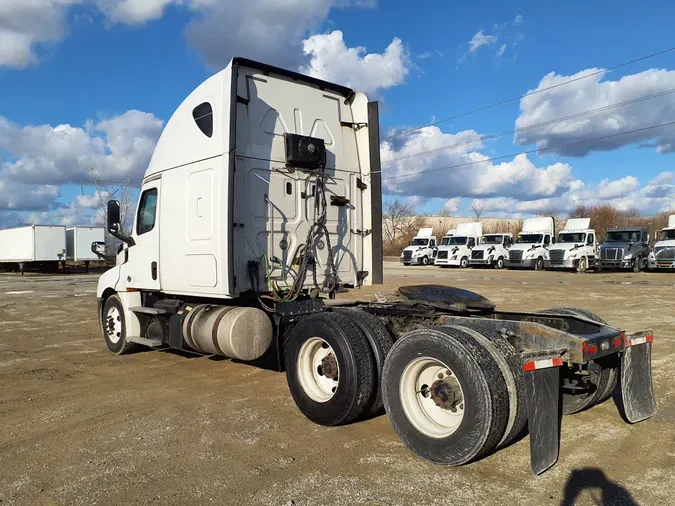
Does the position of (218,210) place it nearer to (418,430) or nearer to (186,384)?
(186,384)

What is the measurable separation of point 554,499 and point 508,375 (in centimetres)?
84

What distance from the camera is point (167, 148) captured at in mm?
7512

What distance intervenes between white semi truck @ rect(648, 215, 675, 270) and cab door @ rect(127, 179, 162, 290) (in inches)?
1154

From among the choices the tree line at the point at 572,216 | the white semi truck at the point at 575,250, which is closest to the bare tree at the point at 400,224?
the tree line at the point at 572,216

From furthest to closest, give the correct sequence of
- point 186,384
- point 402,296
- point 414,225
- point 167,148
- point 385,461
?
point 414,225, point 167,148, point 186,384, point 402,296, point 385,461

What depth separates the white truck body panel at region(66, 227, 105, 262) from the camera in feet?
121

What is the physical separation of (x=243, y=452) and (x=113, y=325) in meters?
5.04

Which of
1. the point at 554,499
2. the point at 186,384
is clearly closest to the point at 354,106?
the point at 186,384

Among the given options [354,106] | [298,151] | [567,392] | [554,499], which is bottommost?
[554,499]

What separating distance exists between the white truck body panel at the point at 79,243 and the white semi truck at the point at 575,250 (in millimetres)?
29809

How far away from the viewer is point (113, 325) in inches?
341

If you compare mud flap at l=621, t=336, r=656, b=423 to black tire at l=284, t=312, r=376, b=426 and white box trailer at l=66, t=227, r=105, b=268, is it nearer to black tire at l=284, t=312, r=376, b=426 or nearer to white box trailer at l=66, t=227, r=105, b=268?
black tire at l=284, t=312, r=376, b=426

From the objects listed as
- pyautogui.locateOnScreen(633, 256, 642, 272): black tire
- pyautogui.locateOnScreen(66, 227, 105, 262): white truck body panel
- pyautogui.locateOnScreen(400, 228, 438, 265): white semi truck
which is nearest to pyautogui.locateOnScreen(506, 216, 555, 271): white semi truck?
pyautogui.locateOnScreen(633, 256, 642, 272): black tire

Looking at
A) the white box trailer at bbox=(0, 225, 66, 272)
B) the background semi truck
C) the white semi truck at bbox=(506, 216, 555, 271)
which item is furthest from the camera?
the white box trailer at bbox=(0, 225, 66, 272)
